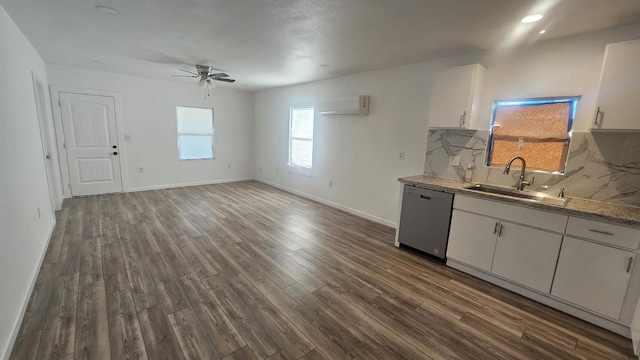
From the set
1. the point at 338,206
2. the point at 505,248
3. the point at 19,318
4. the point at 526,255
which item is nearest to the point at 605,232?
the point at 526,255

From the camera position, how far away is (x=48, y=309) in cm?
207

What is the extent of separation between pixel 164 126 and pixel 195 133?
0.70 m

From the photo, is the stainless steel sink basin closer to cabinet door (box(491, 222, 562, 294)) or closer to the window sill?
cabinet door (box(491, 222, 562, 294))

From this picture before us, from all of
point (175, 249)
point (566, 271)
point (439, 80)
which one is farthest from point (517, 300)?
point (175, 249)

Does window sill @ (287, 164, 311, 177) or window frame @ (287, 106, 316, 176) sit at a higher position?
window frame @ (287, 106, 316, 176)

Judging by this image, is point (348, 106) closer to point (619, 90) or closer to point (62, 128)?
point (619, 90)

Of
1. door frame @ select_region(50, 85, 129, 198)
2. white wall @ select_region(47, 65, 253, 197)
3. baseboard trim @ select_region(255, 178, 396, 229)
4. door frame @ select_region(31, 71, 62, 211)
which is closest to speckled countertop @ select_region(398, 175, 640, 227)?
baseboard trim @ select_region(255, 178, 396, 229)

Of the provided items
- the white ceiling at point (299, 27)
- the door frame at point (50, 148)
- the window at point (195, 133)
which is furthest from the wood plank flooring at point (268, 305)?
the window at point (195, 133)

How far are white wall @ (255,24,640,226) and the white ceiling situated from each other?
0.60ft

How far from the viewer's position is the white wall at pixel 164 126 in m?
5.18

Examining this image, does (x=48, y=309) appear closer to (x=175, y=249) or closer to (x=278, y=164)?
(x=175, y=249)

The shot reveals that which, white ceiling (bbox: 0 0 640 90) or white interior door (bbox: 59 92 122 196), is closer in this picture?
white ceiling (bbox: 0 0 640 90)

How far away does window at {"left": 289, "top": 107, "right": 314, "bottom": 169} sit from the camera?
18.5 feet

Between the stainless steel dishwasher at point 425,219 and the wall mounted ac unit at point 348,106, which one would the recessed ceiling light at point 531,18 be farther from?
the wall mounted ac unit at point 348,106
